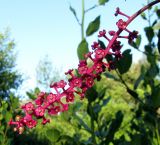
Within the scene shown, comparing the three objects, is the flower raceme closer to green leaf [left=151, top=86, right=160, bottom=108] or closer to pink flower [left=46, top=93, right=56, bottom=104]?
pink flower [left=46, top=93, right=56, bottom=104]

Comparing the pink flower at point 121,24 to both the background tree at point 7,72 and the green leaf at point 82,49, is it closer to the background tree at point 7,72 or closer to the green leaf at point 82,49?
the green leaf at point 82,49

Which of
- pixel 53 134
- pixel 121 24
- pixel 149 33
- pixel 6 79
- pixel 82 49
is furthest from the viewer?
pixel 6 79

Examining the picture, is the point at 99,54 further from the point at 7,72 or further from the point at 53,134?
the point at 7,72

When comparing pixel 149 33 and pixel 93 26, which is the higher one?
pixel 149 33

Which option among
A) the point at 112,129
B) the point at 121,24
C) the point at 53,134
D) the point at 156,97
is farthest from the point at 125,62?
the point at 121,24

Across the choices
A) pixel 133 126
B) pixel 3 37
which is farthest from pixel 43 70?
pixel 133 126

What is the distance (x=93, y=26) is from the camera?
3.36 meters

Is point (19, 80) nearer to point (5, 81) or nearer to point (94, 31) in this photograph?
point (5, 81)

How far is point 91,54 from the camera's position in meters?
1.81

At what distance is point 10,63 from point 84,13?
1723 inches

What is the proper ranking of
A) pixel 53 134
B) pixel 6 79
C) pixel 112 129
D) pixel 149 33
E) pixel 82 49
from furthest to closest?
pixel 6 79 → pixel 149 33 → pixel 112 129 → pixel 53 134 → pixel 82 49

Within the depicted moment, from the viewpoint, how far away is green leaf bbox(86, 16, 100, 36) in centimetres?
331

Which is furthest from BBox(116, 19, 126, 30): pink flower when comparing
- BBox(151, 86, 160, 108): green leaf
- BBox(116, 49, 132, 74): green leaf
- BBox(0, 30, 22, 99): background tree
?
BBox(0, 30, 22, 99): background tree

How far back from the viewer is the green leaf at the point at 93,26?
3.31 metres
